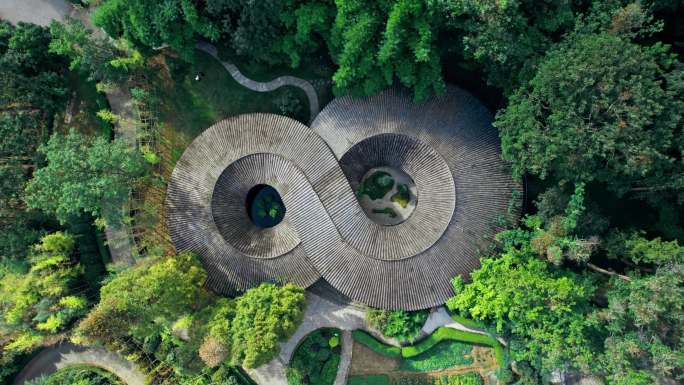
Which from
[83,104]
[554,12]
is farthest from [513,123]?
[83,104]

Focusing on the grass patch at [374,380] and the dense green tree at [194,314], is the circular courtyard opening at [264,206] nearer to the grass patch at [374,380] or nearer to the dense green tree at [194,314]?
the dense green tree at [194,314]

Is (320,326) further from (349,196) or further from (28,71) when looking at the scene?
(28,71)

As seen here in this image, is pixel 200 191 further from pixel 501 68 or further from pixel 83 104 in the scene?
pixel 501 68

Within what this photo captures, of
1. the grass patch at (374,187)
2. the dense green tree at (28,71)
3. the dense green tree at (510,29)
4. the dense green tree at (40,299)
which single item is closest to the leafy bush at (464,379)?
the grass patch at (374,187)

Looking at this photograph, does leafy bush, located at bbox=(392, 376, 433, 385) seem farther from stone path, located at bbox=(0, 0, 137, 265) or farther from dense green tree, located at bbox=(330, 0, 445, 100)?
stone path, located at bbox=(0, 0, 137, 265)

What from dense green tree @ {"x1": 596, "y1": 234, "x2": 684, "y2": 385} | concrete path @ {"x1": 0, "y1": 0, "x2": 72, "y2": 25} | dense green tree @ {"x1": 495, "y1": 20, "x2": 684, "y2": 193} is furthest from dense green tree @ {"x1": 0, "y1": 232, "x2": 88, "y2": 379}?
dense green tree @ {"x1": 596, "y1": 234, "x2": 684, "y2": 385}

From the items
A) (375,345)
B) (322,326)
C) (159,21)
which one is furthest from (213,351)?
(159,21)

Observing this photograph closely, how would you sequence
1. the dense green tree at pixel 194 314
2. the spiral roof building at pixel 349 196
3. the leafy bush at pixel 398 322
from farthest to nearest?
the leafy bush at pixel 398 322 < the spiral roof building at pixel 349 196 < the dense green tree at pixel 194 314
